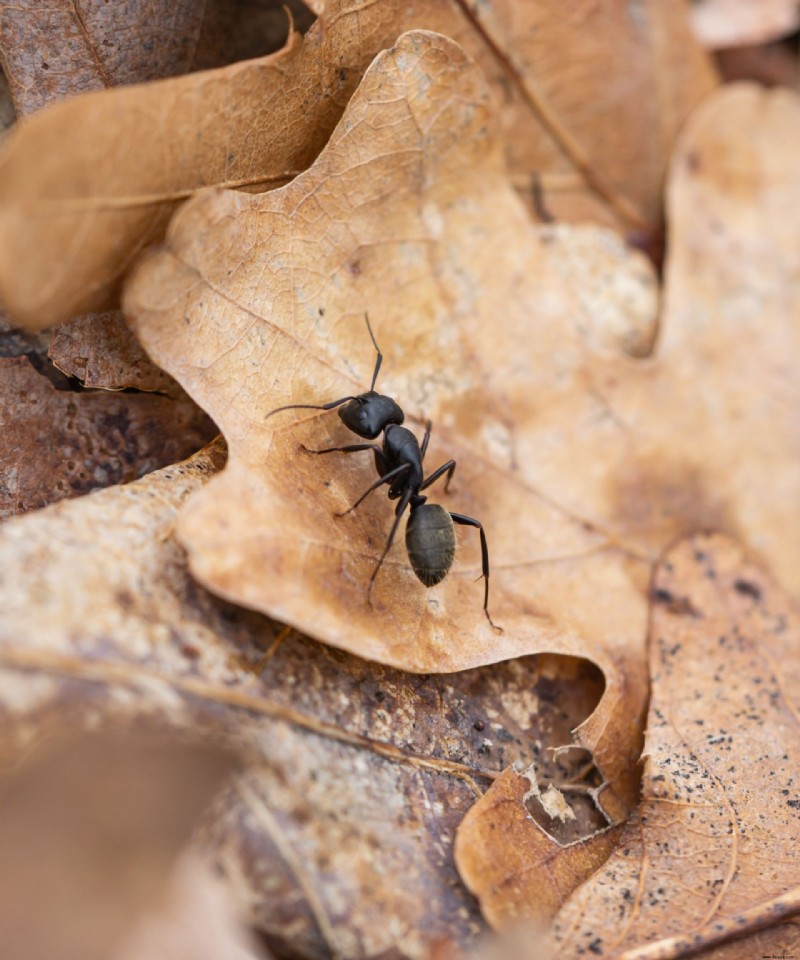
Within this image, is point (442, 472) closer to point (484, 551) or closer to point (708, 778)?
point (484, 551)

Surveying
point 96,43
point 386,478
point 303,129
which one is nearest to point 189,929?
point 386,478

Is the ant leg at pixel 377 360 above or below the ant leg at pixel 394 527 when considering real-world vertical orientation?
above

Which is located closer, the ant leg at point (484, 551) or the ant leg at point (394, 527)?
the ant leg at point (394, 527)

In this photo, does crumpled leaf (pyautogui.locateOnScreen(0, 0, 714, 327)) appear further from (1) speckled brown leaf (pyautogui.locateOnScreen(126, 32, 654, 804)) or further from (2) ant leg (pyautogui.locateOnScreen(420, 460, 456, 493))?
(2) ant leg (pyautogui.locateOnScreen(420, 460, 456, 493))

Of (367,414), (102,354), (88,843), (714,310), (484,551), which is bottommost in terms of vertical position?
(88,843)

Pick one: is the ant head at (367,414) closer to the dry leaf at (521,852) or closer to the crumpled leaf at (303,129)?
the crumpled leaf at (303,129)

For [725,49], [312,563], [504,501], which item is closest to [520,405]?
[504,501]

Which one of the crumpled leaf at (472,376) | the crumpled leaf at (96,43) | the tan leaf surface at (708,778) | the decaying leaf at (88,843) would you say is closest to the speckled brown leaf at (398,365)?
the crumpled leaf at (472,376)
